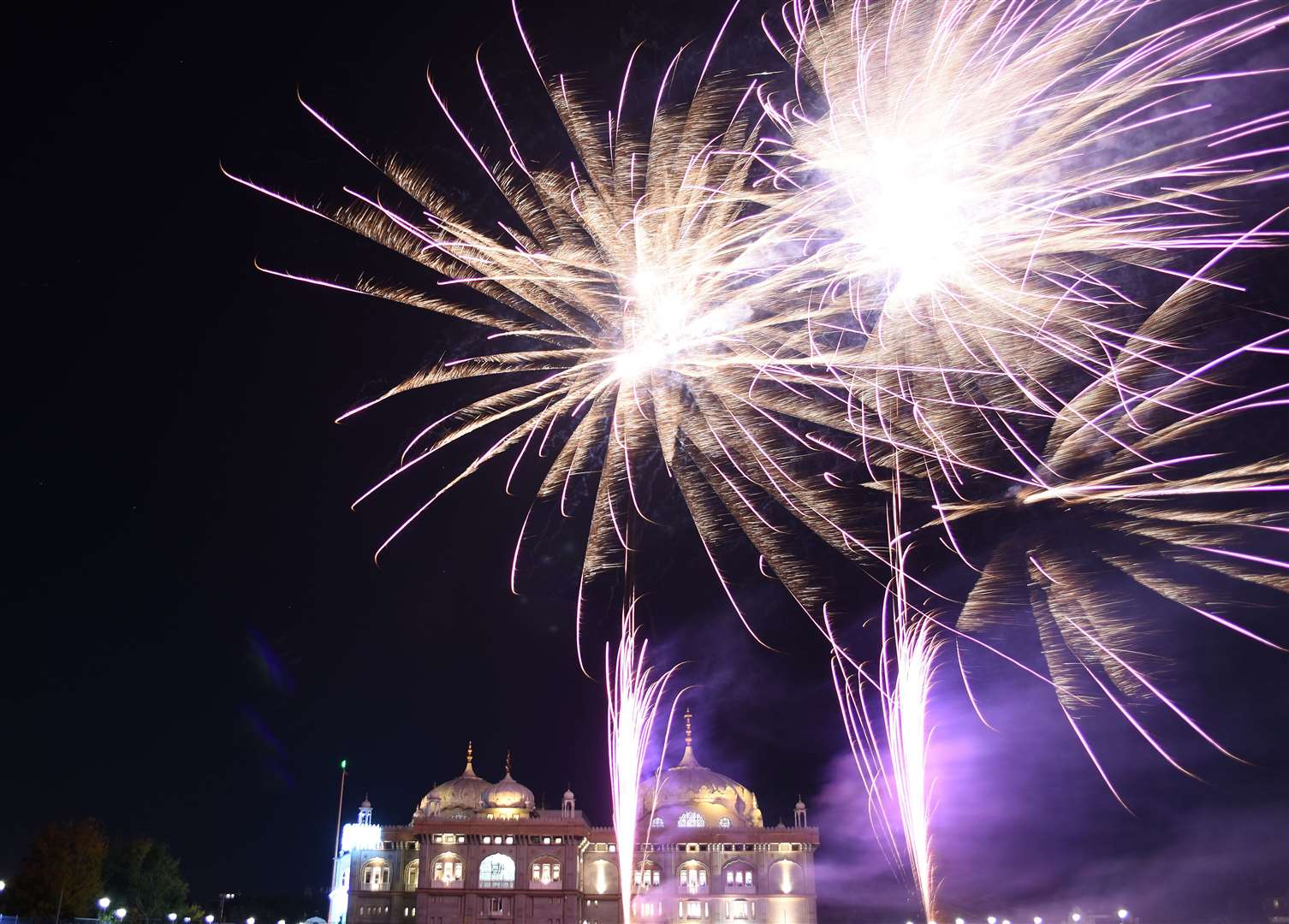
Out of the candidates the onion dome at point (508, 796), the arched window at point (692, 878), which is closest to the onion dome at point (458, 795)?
the onion dome at point (508, 796)

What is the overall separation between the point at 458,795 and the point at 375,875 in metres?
8.33

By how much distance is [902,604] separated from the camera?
28.2m

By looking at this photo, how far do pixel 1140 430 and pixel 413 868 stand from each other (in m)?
61.7

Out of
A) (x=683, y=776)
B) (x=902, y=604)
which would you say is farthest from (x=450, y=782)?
(x=902, y=604)

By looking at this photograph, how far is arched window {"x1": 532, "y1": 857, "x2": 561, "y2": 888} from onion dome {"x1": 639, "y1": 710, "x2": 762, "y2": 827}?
6.54 metres

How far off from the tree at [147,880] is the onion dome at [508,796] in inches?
808

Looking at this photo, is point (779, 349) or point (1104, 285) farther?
point (779, 349)

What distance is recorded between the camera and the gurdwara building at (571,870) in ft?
228

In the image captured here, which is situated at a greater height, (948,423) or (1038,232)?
(1038,232)

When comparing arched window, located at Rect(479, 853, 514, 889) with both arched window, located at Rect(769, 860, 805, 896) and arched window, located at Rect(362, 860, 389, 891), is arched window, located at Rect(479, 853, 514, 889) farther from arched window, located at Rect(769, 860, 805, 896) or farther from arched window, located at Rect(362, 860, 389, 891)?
arched window, located at Rect(769, 860, 805, 896)

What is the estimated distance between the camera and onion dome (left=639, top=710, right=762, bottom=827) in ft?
241

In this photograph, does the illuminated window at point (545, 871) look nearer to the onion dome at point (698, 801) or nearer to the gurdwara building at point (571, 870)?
the gurdwara building at point (571, 870)

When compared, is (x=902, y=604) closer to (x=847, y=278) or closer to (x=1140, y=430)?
(x=1140, y=430)

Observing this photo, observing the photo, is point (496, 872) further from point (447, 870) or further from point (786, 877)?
point (786, 877)
